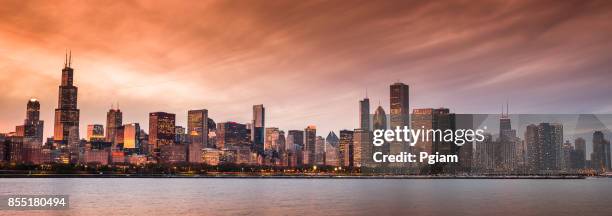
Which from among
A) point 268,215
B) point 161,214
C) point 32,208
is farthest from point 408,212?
point 32,208

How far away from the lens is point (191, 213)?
6950 cm

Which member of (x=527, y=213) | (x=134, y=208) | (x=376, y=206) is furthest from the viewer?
(x=376, y=206)

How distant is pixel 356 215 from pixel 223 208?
18.4 metres

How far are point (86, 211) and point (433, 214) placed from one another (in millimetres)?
39234

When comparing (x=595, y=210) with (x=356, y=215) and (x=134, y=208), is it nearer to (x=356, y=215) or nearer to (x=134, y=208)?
(x=356, y=215)

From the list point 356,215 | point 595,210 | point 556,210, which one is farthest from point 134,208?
point 595,210

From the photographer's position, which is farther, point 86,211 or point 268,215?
point 86,211

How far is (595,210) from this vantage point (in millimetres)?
77250

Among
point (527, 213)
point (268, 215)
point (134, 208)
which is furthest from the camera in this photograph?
point (134, 208)

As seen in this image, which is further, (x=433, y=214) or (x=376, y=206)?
(x=376, y=206)

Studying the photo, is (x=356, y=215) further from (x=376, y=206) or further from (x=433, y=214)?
(x=376, y=206)

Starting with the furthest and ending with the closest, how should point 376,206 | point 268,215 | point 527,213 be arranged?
point 376,206, point 527,213, point 268,215

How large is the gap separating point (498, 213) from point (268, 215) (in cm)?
2647

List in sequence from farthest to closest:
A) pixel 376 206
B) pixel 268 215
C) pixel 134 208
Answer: pixel 376 206
pixel 134 208
pixel 268 215
